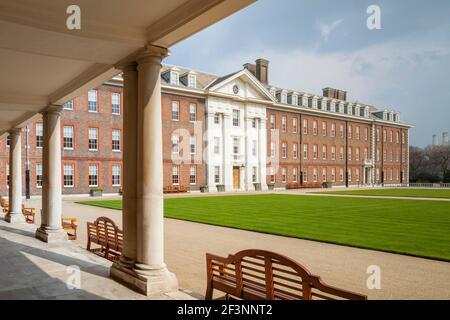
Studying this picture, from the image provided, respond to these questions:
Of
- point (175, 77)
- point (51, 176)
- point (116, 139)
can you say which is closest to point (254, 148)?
point (175, 77)

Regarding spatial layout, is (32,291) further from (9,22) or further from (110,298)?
(9,22)

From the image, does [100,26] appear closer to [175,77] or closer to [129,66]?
[129,66]

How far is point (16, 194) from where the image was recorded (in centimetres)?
1548

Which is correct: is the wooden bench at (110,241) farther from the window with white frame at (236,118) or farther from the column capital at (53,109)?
the window with white frame at (236,118)

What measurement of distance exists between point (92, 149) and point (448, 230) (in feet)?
98.0

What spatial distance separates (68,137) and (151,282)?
1213 inches

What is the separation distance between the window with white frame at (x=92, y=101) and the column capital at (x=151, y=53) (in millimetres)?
30563

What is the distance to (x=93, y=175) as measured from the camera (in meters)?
34.6

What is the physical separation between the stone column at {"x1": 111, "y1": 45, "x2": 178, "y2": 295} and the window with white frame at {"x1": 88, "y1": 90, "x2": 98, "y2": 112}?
3057 cm

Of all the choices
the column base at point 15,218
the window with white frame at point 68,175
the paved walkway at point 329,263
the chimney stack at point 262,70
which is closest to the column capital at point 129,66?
the paved walkway at point 329,263

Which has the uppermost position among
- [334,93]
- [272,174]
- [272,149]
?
[334,93]

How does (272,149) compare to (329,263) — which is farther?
(272,149)

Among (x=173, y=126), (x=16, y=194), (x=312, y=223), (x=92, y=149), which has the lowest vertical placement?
(x=312, y=223)
